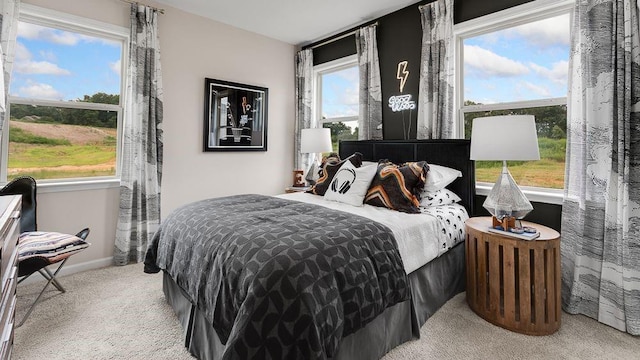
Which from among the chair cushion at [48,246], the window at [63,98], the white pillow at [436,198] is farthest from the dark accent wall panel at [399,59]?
the chair cushion at [48,246]

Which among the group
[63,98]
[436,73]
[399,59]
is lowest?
Answer: [63,98]

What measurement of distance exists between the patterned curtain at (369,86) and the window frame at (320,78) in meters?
0.23

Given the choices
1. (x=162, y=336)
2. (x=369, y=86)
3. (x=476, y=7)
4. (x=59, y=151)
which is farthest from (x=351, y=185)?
(x=59, y=151)

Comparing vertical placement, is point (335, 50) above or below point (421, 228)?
above

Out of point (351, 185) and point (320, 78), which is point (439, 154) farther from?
point (320, 78)

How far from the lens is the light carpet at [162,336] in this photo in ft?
5.74

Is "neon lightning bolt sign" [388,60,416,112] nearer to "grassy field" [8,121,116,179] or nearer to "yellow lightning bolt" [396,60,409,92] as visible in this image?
"yellow lightning bolt" [396,60,409,92]

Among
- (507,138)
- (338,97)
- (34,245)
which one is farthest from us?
(338,97)

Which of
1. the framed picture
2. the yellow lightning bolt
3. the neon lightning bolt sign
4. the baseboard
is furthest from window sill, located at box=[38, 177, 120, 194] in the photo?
the yellow lightning bolt

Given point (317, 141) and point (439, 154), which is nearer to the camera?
point (439, 154)

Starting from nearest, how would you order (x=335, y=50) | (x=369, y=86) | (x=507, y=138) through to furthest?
(x=507, y=138) → (x=369, y=86) → (x=335, y=50)

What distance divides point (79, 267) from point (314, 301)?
287 centimetres

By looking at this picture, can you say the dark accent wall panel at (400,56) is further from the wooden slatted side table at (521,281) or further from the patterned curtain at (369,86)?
the wooden slatted side table at (521,281)

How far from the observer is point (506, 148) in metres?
2.03
